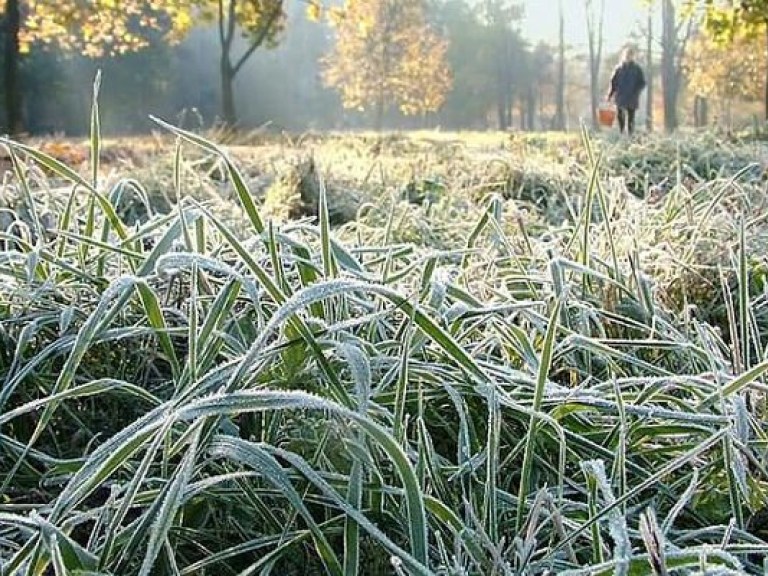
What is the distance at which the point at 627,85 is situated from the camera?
10359mm

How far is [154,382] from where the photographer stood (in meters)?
0.76

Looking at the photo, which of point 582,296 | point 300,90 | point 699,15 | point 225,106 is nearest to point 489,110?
point 300,90

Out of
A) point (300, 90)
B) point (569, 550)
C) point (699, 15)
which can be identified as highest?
point (300, 90)

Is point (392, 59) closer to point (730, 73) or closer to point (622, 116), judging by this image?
point (730, 73)

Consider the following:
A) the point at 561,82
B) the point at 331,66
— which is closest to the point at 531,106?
the point at 561,82

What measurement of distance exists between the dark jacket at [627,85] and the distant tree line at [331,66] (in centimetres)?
236

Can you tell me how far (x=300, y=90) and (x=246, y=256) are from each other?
3832cm

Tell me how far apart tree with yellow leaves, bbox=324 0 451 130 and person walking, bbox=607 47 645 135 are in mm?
18137

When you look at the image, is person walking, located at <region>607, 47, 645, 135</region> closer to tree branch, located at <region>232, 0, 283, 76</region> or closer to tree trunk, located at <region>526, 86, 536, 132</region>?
tree branch, located at <region>232, 0, 283, 76</region>

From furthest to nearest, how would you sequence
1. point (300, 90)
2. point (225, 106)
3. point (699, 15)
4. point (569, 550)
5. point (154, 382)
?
point (300, 90) < point (225, 106) < point (699, 15) < point (154, 382) < point (569, 550)

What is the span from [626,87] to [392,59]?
19406mm

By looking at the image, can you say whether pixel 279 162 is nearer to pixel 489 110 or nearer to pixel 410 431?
pixel 410 431

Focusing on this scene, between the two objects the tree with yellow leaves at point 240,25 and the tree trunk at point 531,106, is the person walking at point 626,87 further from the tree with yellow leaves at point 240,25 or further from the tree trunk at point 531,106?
the tree trunk at point 531,106

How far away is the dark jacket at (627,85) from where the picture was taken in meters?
10.2
